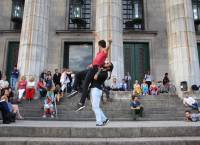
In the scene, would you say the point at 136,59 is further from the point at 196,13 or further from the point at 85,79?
the point at 85,79

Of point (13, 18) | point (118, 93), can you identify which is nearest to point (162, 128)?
point (118, 93)

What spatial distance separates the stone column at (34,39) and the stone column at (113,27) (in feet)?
13.8

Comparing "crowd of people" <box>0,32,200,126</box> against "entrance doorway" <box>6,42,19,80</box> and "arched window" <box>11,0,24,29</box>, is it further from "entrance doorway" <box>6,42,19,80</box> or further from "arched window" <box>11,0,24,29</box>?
"arched window" <box>11,0,24,29</box>

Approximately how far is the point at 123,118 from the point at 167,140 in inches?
257

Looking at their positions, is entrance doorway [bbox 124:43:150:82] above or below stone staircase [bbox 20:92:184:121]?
above

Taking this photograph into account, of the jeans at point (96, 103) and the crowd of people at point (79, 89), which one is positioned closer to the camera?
the jeans at point (96, 103)

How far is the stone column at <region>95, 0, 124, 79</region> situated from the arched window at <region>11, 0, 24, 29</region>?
31.1 ft

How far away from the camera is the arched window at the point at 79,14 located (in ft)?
81.3

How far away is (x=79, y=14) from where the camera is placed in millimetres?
24828

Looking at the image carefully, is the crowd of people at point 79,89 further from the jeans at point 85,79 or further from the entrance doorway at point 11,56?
the entrance doorway at point 11,56

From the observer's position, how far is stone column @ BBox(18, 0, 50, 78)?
60.8 feet

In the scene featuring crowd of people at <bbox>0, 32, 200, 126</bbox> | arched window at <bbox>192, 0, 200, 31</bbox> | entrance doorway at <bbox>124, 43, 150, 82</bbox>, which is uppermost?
arched window at <bbox>192, 0, 200, 31</bbox>

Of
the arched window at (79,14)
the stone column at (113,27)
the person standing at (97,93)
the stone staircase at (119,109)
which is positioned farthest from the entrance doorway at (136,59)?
the person standing at (97,93)

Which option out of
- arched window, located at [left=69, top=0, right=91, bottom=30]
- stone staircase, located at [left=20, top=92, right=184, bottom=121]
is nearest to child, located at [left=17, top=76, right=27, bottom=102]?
stone staircase, located at [left=20, top=92, right=184, bottom=121]
